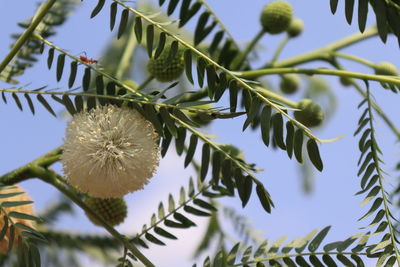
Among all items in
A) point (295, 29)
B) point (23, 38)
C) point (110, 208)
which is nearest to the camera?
point (23, 38)

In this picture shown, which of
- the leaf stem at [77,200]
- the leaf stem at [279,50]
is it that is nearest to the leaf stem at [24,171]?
the leaf stem at [77,200]

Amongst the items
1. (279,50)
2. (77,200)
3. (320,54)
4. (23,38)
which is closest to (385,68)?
(320,54)

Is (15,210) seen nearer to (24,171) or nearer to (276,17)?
(24,171)

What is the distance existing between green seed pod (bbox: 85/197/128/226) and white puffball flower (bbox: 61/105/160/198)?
62cm

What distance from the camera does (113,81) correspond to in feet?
5.24

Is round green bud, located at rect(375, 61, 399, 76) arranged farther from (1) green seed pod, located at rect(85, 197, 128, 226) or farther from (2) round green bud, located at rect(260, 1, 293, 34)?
(1) green seed pod, located at rect(85, 197, 128, 226)

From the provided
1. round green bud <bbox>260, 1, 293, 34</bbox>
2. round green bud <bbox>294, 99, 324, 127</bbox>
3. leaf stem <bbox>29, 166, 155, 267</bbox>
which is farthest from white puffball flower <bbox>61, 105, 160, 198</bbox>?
round green bud <bbox>260, 1, 293, 34</bbox>

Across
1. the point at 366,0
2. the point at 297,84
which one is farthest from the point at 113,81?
the point at 297,84

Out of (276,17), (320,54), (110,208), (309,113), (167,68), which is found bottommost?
(110,208)

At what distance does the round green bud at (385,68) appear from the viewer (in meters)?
2.26

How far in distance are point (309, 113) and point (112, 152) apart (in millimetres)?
1081

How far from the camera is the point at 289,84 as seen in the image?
2998 millimetres

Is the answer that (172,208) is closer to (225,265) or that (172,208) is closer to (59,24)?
(225,265)

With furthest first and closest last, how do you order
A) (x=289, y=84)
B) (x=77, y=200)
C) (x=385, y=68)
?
(x=289, y=84) → (x=385, y=68) → (x=77, y=200)
